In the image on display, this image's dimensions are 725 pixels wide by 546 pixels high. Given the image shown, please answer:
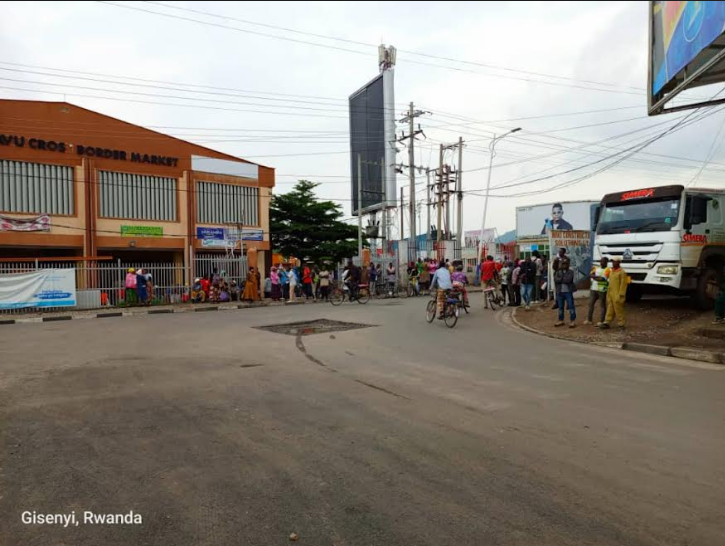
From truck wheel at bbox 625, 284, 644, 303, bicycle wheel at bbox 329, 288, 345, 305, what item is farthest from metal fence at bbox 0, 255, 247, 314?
truck wheel at bbox 625, 284, 644, 303

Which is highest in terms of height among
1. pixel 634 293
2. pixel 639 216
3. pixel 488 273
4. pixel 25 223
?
pixel 25 223

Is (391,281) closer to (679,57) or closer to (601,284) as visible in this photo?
(601,284)

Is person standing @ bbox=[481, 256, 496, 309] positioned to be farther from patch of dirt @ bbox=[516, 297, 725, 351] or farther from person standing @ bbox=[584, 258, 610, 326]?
person standing @ bbox=[584, 258, 610, 326]

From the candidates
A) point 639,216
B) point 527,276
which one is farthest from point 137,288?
point 639,216

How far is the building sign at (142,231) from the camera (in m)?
28.2

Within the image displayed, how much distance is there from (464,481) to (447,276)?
10.1 m

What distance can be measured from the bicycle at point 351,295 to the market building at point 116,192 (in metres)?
6.95

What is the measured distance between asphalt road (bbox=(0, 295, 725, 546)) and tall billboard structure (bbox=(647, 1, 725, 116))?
4.86 meters

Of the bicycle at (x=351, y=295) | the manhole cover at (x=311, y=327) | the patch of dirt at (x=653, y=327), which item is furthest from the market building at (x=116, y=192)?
the patch of dirt at (x=653, y=327)

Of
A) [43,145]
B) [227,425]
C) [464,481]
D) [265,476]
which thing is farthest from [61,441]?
[43,145]

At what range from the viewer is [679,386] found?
6.87 metres

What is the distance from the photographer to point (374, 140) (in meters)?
38.2

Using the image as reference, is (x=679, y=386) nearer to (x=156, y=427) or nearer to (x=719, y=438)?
(x=719, y=438)

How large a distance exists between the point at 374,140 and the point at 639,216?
1070 inches
